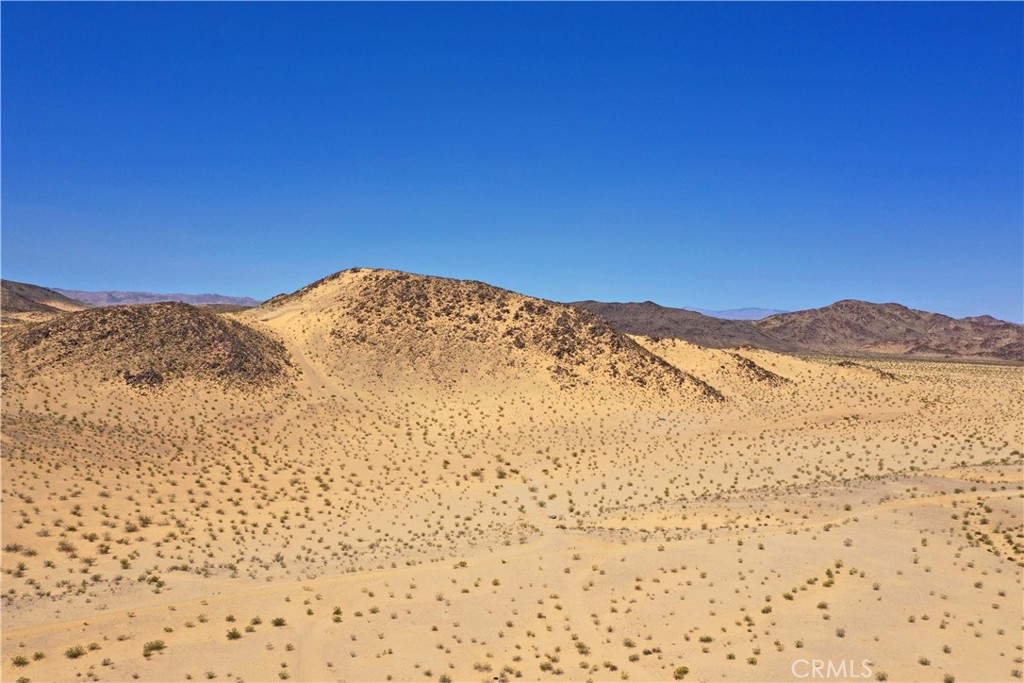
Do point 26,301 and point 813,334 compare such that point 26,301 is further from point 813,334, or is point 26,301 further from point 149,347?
point 813,334

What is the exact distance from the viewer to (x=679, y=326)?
479 feet

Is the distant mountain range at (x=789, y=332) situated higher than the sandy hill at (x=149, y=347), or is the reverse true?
the distant mountain range at (x=789, y=332)

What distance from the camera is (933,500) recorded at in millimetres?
24141

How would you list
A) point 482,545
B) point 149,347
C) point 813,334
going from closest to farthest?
point 482,545 → point 149,347 → point 813,334

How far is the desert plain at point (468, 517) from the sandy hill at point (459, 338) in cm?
43

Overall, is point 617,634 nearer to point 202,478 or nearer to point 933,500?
point 933,500

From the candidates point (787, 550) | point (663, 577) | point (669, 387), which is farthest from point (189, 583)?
point (669, 387)

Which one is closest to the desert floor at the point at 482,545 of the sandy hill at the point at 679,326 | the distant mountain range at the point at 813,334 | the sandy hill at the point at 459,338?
the sandy hill at the point at 459,338

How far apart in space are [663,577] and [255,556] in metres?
13.9

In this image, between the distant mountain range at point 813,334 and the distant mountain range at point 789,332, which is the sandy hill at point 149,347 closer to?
the distant mountain range at point 789,332

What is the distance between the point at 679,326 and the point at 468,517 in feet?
416

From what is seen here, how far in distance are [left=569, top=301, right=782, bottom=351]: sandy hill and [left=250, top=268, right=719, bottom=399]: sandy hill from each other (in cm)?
A: 8043

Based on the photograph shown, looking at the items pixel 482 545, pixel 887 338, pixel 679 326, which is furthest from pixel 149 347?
pixel 887 338

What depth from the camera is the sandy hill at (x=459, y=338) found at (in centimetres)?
5116
